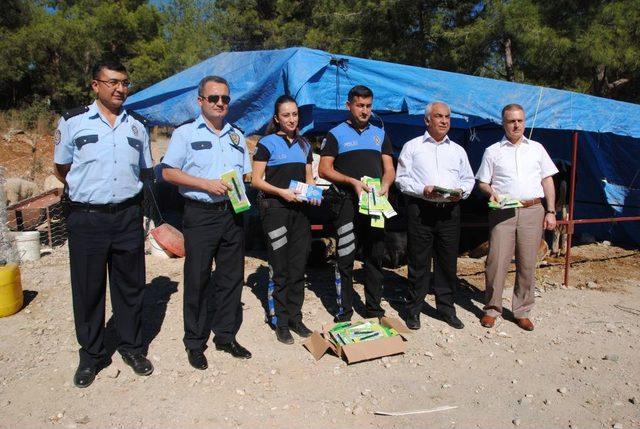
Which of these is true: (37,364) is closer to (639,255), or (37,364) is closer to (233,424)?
(233,424)

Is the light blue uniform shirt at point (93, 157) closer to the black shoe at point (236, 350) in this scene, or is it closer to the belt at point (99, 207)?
the belt at point (99, 207)

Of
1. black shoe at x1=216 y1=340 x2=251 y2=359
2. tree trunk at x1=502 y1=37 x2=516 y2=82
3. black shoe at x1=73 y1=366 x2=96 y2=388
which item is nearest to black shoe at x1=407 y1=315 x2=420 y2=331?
black shoe at x1=216 y1=340 x2=251 y2=359

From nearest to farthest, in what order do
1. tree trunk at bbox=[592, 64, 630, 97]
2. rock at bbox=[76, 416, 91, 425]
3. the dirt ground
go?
rock at bbox=[76, 416, 91, 425], the dirt ground, tree trunk at bbox=[592, 64, 630, 97]

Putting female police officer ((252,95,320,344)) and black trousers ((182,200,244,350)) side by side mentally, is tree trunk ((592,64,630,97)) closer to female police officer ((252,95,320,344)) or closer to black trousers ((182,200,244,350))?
female police officer ((252,95,320,344))

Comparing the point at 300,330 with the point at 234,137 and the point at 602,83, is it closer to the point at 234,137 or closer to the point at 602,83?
the point at 234,137

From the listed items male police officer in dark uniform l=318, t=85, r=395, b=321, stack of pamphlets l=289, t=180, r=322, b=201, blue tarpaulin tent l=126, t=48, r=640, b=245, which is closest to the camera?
stack of pamphlets l=289, t=180, r=322, b=201

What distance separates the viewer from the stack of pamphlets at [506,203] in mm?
4184

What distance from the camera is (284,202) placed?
151 inches

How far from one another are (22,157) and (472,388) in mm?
18694

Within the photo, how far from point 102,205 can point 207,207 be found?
2.19ft

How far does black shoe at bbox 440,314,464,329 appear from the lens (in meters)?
4.39

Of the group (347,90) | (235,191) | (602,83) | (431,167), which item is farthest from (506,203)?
(602,83)

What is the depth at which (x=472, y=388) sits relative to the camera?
3412 mm

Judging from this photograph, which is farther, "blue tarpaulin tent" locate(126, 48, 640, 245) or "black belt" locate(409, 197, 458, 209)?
"blue tarpaulin tent" locate(126, 48, 640, 245)
